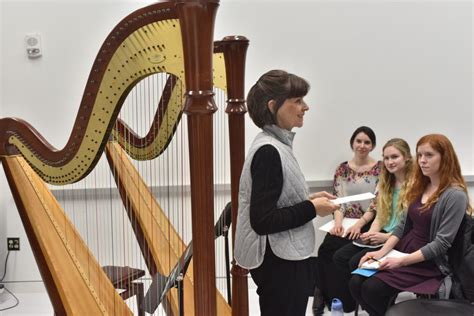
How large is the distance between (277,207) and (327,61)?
225cm

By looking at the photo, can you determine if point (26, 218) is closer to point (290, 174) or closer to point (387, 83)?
point (290, 174)

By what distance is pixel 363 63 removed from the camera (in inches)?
141

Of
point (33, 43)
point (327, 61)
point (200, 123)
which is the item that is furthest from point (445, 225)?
point (33, 43)

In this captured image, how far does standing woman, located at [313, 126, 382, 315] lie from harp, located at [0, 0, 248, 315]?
1134 millimetres

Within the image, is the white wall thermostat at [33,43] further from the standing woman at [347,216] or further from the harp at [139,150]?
the standing woman at [347,216]

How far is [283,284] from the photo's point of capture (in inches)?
62.4

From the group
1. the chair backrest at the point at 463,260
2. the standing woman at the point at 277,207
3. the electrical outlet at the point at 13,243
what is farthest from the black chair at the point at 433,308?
the electrical outlet at the point at 13,243

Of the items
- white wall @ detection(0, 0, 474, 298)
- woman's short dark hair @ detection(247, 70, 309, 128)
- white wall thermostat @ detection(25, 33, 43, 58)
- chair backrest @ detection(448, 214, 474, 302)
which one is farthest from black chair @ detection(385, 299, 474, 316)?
white wall thermostat @ detection(25, 33, 43, 58)

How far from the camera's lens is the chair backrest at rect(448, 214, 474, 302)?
2184 mm

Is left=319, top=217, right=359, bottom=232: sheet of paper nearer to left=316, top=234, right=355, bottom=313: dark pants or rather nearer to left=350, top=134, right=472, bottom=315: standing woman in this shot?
left=316, top=234, right=355, bottom=313: dark pants

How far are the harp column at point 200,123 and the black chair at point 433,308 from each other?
1097 mm

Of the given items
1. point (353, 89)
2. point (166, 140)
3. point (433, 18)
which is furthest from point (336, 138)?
point (166, 140)

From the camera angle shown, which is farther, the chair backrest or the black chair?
the chair backrest

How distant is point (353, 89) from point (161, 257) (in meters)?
1.94
